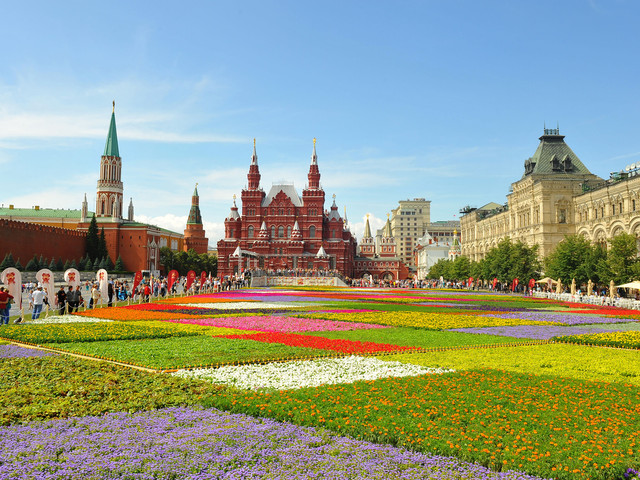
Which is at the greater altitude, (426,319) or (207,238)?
(207,238)

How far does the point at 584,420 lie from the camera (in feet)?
28.2

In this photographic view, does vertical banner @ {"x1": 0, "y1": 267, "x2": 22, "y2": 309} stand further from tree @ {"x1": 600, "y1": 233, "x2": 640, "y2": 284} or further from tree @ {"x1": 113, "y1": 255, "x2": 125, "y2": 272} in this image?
tree @ {"x1": 113, "y1": 255, "x2": 125, "y2": 272}

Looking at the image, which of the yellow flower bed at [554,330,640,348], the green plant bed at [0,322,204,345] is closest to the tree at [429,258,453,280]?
the yellow flower bed at [554,330,640,348]

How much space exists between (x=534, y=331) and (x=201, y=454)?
16694mm

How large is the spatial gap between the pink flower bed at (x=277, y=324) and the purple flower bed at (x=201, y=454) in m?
12.0

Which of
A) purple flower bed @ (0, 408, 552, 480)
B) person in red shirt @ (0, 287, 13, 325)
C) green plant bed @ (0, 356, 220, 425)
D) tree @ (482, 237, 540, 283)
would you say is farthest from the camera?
tree @ (482, 237, 540, 283)

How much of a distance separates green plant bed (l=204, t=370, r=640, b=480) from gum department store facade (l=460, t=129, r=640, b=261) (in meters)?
49.2

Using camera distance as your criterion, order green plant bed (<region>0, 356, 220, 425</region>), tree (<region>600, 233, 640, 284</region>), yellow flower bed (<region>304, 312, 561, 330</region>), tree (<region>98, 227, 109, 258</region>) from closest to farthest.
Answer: green plant bed (<region>0, 356, 220, 425</region>), yellow flower bed (<region>304, 312, 561, 330</region>), tree (<region>600, 233, 640, 284</region>), tree (<region>98, 227, 109, 258</region>)

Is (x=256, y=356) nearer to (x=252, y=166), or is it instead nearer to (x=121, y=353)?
(x=121, y=353)

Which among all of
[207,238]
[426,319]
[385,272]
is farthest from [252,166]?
[426,319]

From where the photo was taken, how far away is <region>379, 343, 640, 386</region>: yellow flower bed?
497 inches

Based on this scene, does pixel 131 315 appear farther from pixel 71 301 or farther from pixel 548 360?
pixel 548 360

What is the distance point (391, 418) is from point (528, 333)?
44.1 ft

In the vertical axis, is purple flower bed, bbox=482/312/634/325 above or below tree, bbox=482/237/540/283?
below
